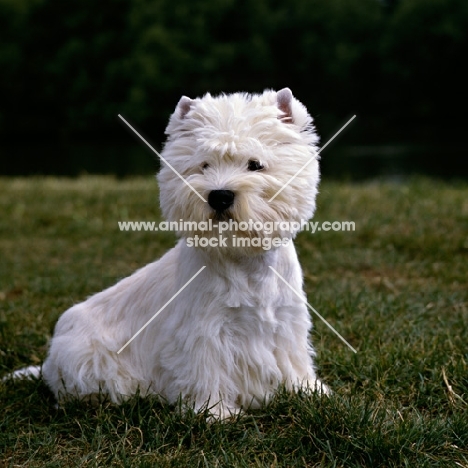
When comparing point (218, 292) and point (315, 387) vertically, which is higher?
point (218, 292)

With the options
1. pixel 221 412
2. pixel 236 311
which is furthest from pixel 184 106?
pixel 221 412

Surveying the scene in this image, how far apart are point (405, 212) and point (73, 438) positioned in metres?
5.53

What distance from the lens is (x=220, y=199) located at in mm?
2852

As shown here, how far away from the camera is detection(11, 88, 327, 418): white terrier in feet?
9.63

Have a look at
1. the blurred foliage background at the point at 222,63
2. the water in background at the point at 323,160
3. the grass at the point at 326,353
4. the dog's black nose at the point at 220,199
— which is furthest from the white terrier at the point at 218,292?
the blurred foliage background at the point at 222,63

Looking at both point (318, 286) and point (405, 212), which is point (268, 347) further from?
point (405, 212)

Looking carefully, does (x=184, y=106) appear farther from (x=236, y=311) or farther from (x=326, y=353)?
(x=326, y=353)

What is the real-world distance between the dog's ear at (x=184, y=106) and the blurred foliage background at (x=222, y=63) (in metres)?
29.2

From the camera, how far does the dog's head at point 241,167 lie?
113 inches

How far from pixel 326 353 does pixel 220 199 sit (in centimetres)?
148

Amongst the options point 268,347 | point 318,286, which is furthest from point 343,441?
point 318,286

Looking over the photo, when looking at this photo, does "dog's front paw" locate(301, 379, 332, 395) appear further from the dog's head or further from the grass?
the dog's head

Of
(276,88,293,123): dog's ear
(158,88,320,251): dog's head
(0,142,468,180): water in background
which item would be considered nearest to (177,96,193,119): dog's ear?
(158,88,320,251): dog's head

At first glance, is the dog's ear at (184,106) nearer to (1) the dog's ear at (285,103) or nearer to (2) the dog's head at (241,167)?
(2) the dog's head at (241,167)
